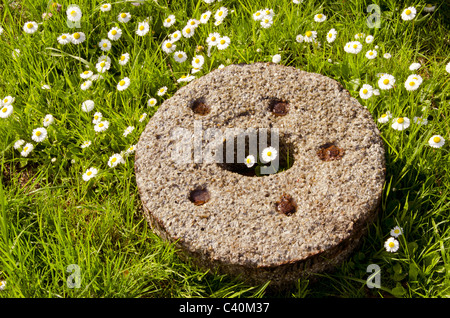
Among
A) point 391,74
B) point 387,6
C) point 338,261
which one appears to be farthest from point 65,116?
point 387,6

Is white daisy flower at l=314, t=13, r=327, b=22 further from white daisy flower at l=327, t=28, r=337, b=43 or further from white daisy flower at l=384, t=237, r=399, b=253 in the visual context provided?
white daisy flower at l=384, t=237, r=399, b=253

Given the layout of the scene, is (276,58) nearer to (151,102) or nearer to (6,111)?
(151,102)

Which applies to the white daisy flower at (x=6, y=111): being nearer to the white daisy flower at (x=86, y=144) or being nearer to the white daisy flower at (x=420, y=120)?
the white daisy flower at (x=86, y=144)

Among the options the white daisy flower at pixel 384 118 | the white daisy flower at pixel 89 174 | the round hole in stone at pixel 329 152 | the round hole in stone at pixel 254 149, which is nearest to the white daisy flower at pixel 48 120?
the white daisy flower at pixel 89 174

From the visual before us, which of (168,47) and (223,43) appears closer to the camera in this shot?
(223,43)

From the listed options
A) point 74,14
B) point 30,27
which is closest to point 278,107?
point 74,14
